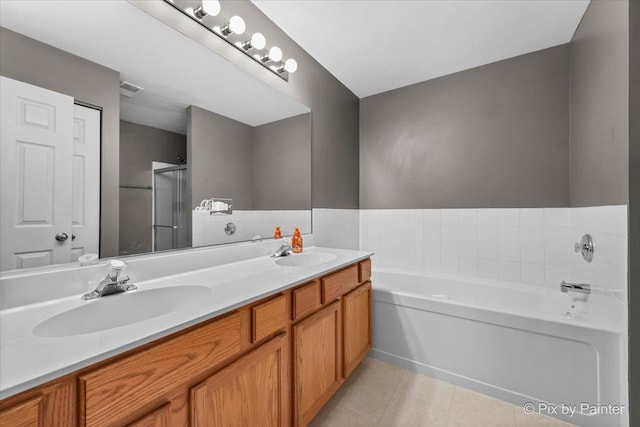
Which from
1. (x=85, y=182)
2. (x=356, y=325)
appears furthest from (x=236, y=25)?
(x=356, y=325)

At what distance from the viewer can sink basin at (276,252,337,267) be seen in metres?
1.74

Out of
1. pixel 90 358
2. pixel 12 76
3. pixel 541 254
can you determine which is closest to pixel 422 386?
pixel 541 254

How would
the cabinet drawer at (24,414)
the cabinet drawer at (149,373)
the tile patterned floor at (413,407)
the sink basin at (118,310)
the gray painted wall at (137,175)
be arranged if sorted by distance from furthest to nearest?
the tile patterned floor at (413,407)
the gray painted wall at (137,175)
the sink basin at (118,310)
the cabinet drawer at (149,373)
the cabinet drawer at (24,414)

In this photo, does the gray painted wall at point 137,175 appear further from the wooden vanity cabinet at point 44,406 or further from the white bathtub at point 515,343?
the white bathtub at point 515,343

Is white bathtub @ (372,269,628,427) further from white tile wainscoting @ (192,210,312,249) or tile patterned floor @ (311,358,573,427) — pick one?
white tile wainscoting @ (192,210,312,249)

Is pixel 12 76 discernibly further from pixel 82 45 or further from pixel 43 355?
pixel 43 355

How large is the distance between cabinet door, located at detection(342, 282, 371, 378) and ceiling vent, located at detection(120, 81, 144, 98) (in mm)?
1461

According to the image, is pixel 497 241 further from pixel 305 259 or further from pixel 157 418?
pixel 157 418

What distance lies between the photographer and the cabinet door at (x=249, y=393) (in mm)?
826

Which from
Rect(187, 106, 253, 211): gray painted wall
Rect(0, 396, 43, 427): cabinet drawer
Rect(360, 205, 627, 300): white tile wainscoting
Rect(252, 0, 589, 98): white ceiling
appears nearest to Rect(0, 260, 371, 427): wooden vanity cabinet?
Rect(0, 396, 43, 427): cabinet drawer

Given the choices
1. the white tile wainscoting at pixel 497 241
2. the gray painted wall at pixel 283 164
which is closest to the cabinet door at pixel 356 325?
the gray painted wall at pixel 283 164

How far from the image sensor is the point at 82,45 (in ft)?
3.31

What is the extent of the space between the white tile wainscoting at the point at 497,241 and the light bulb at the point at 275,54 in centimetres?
Result: 176

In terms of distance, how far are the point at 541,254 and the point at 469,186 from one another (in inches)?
30.3
